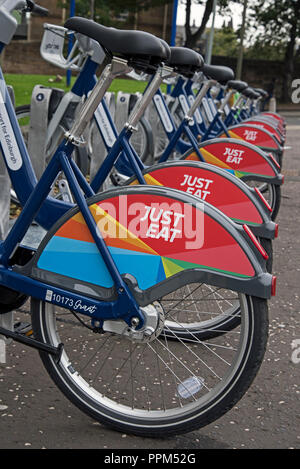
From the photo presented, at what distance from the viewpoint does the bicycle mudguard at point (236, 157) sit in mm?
5168

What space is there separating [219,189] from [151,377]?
1.02 meters

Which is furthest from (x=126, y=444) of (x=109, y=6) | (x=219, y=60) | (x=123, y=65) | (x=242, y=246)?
(x=219, y=60)

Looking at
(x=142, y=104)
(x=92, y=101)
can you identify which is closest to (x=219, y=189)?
(x=142, y=104)

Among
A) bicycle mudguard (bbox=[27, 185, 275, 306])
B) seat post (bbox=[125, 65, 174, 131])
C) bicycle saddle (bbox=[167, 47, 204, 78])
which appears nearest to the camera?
bicycle mudguard (bbox=[27, 185, 275, 306])

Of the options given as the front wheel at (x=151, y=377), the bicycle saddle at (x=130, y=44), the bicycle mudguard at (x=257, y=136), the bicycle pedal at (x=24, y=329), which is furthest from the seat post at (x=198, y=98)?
the bicycle pedal at (x=24, y=329)

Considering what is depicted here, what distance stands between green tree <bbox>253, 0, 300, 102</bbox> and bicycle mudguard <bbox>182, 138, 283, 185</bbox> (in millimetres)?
32619

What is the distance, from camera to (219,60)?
3866cm

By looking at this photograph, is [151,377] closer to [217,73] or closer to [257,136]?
[217,73]

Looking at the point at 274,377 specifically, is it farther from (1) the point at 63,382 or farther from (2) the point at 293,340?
(1) the point at 63,382

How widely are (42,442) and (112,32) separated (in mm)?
1446

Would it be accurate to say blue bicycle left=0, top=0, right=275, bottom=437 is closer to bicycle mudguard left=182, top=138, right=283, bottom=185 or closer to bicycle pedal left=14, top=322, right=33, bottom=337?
bicycle pedal left=14, top=322, right=33, bottom=337

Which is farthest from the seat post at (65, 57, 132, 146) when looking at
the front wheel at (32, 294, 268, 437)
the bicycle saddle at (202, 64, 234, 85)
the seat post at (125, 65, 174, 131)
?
the bicycle saddle at (202, 64, 234, 85)

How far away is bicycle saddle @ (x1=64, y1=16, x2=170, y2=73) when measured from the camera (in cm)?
244

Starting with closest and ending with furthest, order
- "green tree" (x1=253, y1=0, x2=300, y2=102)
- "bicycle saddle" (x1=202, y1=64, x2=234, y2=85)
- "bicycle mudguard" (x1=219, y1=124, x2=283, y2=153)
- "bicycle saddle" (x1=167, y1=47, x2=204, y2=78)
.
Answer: "bicycle saddle" (x1=167, y1=47, x2=204, y2=78), "bicycle saddle" (x1=202, y1=64, x2=234, y2=85), "bicycle mudguard" (x1=219, y1=124, x2=283, y2=153), "green tree" (x1=253, y1=0, x2=300, y2=102)
